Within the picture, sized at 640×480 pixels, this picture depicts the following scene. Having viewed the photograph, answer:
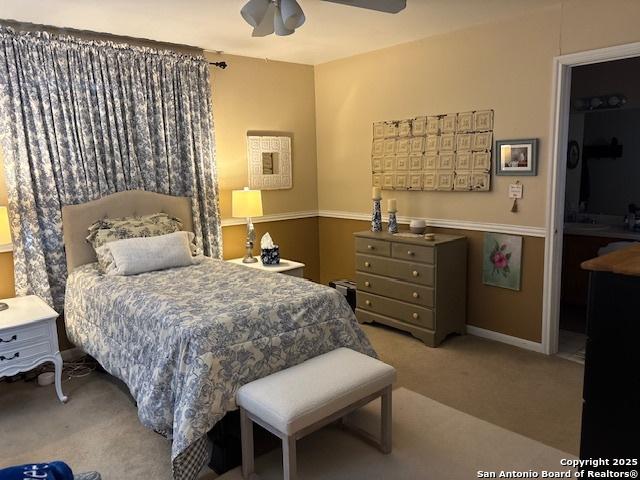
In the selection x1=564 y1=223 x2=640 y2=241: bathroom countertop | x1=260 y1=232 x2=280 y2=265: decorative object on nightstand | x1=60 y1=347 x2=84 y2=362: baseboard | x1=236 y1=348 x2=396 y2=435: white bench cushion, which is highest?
x1=564 y1=223 x2=640 y2=241: bathroom countertop

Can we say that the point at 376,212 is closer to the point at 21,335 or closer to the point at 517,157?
the point at 517,157

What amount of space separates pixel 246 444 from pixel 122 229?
6.91 ft

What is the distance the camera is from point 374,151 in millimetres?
4828

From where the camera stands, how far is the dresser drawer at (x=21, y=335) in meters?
2.97

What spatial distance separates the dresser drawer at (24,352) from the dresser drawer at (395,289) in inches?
101

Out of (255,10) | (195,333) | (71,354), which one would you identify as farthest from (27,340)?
(255,10)

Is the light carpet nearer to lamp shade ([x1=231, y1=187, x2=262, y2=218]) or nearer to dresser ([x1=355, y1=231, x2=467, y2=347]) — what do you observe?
dresser ([x1=355, y1=231, x2=467, y2=347])

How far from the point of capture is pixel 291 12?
257cm

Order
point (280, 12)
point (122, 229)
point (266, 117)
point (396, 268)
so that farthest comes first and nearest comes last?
point (266, 117) < point (396, 268) < point (122, 229) < point (280, 12)

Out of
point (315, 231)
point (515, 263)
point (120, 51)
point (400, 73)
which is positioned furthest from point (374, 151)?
point (120, 51)

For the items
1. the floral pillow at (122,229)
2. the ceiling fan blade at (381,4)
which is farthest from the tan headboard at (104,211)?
the ceiling fan blade at (381,4)

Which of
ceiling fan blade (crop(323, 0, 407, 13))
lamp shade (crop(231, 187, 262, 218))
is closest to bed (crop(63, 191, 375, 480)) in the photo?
lamp shade (crop(231, 187, 262, 218))

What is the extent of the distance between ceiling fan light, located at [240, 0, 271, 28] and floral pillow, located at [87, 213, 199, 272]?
1847 mm

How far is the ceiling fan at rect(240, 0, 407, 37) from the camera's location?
8.49 ft
